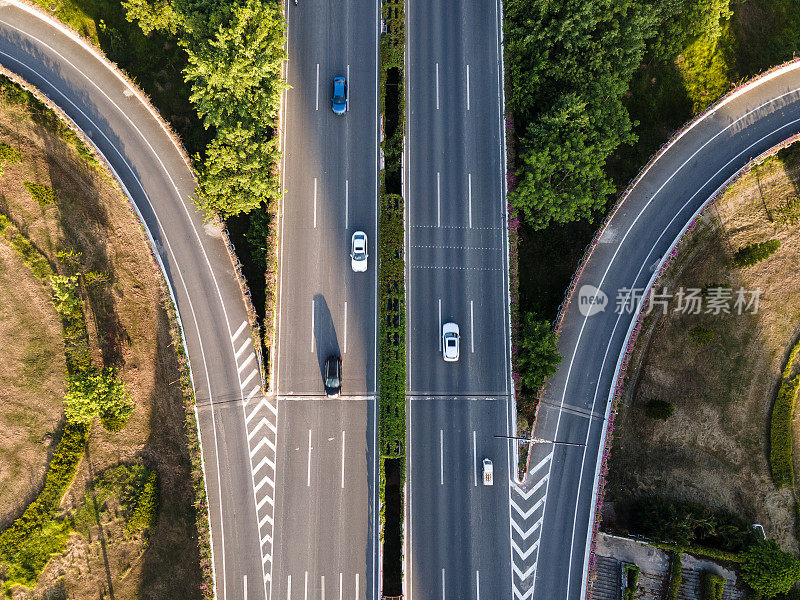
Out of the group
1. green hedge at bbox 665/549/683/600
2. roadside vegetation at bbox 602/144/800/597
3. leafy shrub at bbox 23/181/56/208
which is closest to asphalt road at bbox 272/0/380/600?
leafy shrub at bbox 23/181/56/208

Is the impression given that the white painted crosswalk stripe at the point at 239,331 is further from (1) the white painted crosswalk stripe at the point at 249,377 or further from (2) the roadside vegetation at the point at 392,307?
(2) the roadside vegetation at the point at 392,307

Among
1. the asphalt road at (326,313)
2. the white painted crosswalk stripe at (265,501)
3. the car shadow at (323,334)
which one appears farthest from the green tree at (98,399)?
the car shadow at (323,334)

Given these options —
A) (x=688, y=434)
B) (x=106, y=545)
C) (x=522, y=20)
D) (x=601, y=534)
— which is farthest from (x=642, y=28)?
(x=106, y=545)

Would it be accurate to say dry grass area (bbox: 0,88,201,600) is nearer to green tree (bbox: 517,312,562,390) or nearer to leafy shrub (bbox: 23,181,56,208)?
leafy shrub (bbox: 23,181,56,208)

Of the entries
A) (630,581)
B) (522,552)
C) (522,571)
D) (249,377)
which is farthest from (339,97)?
(630,581)

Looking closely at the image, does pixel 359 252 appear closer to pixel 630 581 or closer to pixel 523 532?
pixel 523 532
